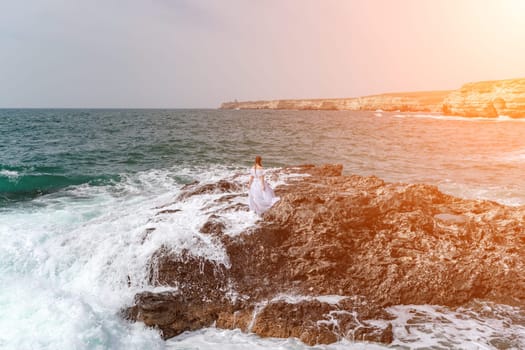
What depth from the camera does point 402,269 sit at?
7.78 metres

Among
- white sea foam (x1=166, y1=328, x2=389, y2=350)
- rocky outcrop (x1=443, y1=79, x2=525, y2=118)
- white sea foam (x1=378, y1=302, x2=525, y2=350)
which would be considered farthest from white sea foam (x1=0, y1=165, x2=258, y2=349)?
rocky outcrop (x1=443, y1=79, x2=525, y2=118)

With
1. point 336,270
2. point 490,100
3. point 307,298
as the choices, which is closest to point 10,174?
point 307,298

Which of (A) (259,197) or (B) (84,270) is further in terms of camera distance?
(A) (259,197)

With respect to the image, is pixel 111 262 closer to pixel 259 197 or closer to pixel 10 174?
pixel 259 197

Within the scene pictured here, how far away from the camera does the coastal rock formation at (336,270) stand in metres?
6.75

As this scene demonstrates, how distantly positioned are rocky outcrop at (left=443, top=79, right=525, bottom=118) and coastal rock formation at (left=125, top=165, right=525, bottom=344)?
3447 inches

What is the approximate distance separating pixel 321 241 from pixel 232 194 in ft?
14.7

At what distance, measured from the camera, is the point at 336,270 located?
7.81 meters

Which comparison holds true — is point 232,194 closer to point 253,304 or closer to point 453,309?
point 253,304

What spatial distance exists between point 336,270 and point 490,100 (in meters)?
99.3

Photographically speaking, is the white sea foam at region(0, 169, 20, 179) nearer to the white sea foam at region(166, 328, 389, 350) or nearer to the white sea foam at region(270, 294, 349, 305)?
the white sea foam at region(166, 328, 389, 350)

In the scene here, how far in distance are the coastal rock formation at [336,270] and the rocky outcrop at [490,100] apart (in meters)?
87.6

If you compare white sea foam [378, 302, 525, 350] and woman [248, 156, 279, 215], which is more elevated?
woman [248, 156, 279, 215]

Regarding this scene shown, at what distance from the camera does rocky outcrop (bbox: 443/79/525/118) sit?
77.9 metres
